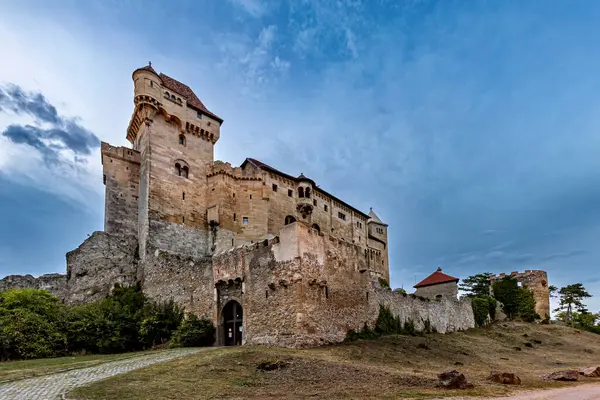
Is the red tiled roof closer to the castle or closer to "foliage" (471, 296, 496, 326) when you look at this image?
the castle

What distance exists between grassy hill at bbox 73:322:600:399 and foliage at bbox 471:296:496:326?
18.0 m

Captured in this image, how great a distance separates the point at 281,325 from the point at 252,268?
337 centimetres

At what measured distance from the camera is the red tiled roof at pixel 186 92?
4397 cm

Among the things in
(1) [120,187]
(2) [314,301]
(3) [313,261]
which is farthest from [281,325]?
(1) [120,187]

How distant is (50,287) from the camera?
3428cm

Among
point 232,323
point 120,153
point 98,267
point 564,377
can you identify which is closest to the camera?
point 564,377

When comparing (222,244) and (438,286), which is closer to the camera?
(222,244)

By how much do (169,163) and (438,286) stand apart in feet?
114

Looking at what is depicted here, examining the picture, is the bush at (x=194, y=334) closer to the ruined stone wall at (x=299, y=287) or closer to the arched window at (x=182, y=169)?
the ruined stone wall at (x=299, y=287)

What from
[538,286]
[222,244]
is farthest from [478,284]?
[222,244]

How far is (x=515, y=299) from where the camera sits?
161 ft

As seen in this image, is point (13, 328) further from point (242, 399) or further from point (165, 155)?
point (165, 155)

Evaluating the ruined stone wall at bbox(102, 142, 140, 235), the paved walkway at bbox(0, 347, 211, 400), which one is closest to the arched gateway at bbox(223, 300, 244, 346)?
the paved walkway at bbox(0, 347, 211, 400)

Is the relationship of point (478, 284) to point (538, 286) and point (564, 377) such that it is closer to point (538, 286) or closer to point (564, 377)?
point (538, 286)
